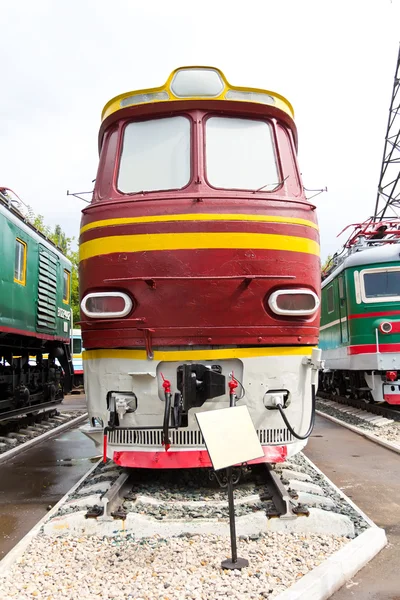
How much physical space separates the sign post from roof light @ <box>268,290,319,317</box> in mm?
1104

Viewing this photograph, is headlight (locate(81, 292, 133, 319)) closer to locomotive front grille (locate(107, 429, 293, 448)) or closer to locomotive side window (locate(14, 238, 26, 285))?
locomotive front grille (locate(107, 429, 293, 448))

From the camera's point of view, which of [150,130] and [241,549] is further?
[150,130]

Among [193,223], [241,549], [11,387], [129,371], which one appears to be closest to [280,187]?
[193,223]

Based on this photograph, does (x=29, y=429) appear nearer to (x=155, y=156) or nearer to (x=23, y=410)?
(x=23, y=410)

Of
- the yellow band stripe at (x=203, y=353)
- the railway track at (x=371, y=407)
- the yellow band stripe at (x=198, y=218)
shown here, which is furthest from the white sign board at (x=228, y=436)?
the railway track at (x=371, y=407)

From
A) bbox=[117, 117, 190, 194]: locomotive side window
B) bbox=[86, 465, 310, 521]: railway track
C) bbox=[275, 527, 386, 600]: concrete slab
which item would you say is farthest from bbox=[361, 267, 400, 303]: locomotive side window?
bbox=[275, 527, 386, 600]: concrete slab

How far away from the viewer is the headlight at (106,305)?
4695 mm

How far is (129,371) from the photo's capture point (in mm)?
4699

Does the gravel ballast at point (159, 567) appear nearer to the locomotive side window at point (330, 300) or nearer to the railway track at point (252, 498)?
the railway track at point (252, 498)

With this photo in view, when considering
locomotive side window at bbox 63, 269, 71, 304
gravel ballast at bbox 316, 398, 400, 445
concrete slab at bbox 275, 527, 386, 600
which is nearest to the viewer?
concrete slab at bbox 275, 527, 386, 600

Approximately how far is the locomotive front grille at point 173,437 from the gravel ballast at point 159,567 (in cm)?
77

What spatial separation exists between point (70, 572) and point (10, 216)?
6631 mm

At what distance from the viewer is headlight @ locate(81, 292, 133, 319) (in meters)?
4.70

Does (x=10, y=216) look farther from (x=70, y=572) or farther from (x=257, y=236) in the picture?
(x=70, y=572)
